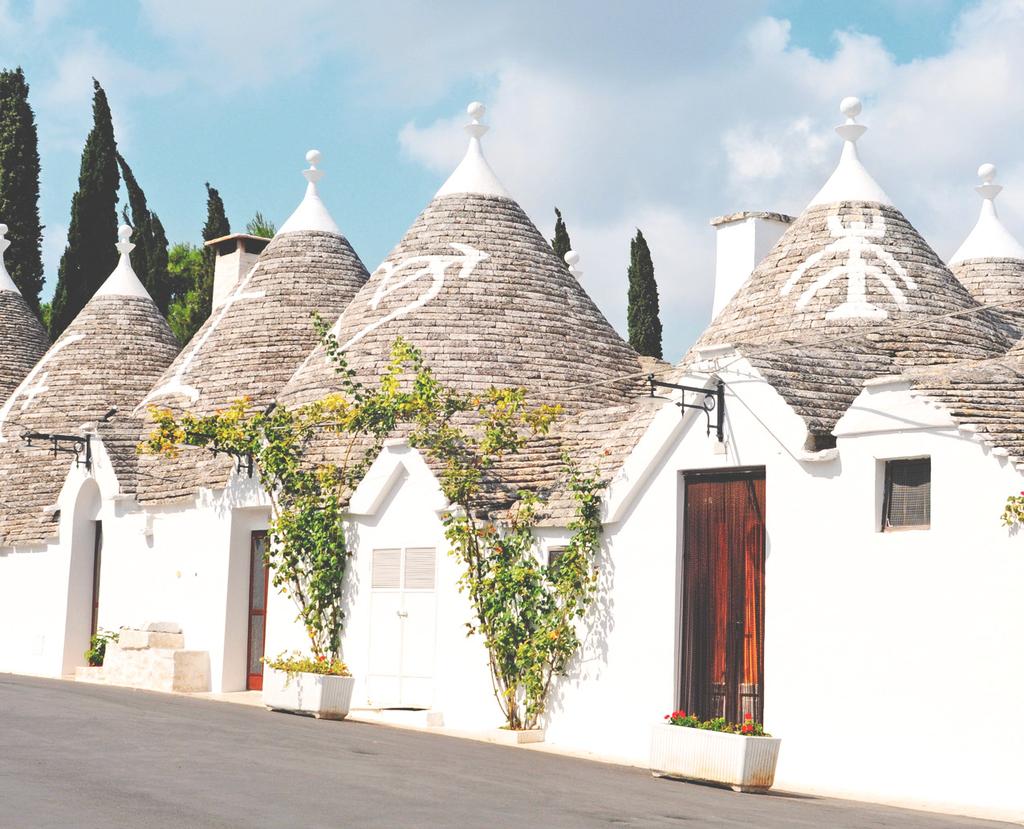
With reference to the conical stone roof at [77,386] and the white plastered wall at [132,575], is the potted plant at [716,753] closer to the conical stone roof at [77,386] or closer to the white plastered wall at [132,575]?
the white plastered wall at [132,575]

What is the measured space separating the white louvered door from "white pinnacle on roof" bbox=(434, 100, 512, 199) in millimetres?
7565

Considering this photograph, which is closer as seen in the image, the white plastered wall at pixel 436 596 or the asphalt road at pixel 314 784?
the asphalt road at pixel 314 784

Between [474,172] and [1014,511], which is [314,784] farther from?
[474,172]

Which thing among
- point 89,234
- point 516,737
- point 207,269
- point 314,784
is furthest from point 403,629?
point 207,269

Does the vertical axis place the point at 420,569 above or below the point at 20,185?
below

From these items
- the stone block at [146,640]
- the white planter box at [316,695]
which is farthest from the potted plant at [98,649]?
the white planter box at [316,695]

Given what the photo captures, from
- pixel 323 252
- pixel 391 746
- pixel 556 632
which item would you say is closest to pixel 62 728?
pixel 391 746

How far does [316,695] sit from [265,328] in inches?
396

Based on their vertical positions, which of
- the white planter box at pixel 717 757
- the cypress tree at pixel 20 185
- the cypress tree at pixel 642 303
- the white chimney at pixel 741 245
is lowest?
the white planter box at pixel 717 757

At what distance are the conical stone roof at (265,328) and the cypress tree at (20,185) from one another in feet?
55.7

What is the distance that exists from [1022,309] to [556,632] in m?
10.0

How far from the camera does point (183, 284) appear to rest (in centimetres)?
5788

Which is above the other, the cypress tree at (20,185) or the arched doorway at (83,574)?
the cypress tree at (20,185)

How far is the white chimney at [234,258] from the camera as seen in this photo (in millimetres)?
31359
